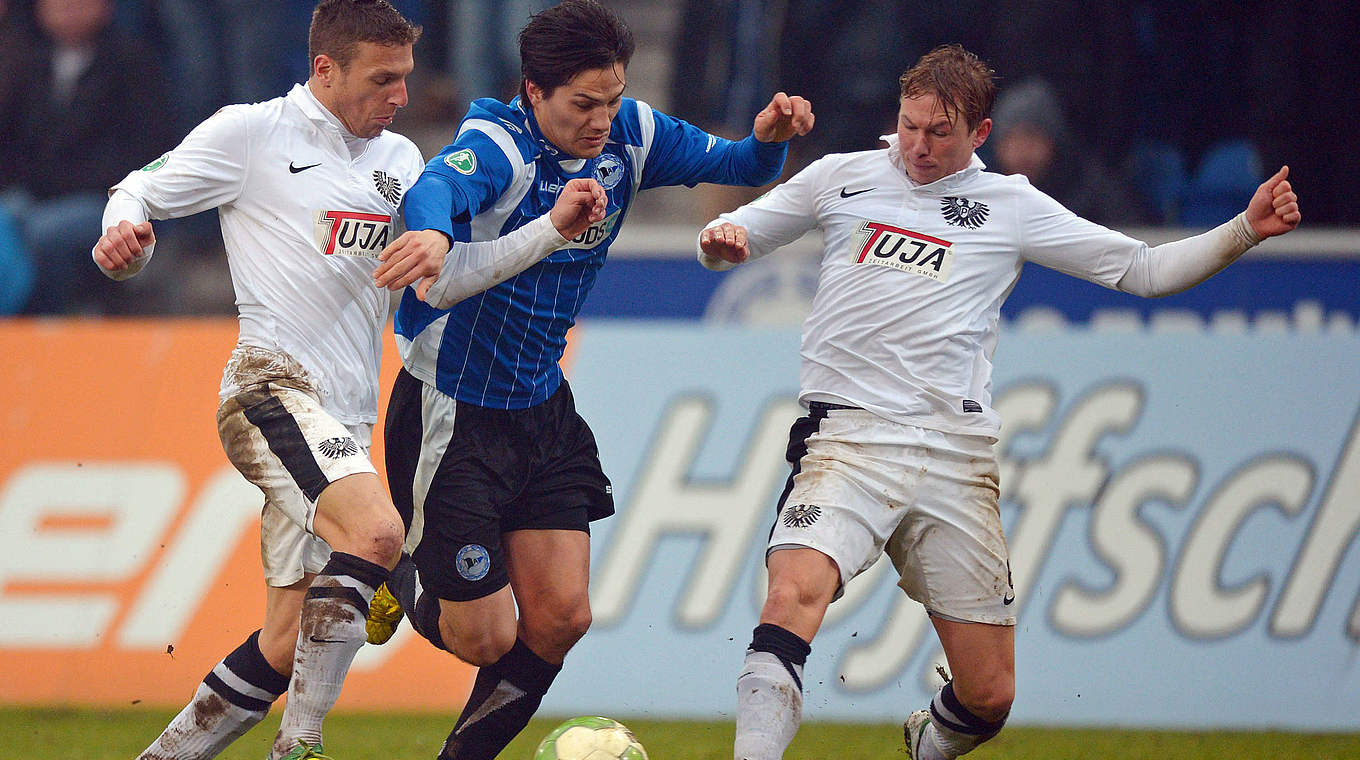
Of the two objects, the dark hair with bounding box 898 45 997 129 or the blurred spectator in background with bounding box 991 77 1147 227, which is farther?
the blurred spectator in background with bounding box 991 77 1147 227

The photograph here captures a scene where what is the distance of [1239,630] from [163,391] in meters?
4.93

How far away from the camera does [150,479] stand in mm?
7234

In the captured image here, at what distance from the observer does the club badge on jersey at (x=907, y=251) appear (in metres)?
4.82

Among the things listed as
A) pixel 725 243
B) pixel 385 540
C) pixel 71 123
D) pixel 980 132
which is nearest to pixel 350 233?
pixel 385 540

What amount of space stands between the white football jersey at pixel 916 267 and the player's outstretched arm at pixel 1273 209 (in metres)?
0.36

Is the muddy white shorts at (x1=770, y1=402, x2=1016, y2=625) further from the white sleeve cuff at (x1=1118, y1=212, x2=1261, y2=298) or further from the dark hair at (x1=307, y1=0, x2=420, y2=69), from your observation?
the dark hair at (x1=307, y1=0, x2=420, y2=69)

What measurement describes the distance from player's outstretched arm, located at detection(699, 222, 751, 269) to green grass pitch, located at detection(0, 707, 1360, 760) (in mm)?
2118

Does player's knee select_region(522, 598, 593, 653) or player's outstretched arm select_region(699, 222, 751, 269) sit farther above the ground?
player's outstretched arm select_region(699, 222, 751, 269)

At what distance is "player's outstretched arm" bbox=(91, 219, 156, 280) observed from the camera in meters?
4.31

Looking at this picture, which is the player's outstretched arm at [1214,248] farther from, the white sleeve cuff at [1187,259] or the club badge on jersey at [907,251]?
the club badge on jersey at [907,251]

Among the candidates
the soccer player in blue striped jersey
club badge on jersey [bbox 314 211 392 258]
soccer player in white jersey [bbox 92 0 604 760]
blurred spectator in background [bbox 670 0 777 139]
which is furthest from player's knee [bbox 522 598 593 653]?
blurred spectator in background [bbox 670 0 777 139]

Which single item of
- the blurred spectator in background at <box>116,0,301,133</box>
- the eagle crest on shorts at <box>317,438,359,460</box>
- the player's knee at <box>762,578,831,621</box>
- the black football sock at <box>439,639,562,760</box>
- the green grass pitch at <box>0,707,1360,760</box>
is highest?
the blurred spectator in background at <box>116,0,301,133</box>

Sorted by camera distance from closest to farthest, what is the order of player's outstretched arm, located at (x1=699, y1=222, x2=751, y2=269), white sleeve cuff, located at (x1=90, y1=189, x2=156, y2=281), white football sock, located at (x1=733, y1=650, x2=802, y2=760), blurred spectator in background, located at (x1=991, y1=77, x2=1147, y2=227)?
1. white football sock, located at (x1=733, y1=650, x2=802, y2=760)
2. white sleeve cuff, located at (x1=90, y1=189, x2=156, y2=281)
3. player's outstretched arm, located at (x1=699, y1=222, x2=751, y2=269)
4. blurred spectator in background, located at (x1=991, y1=77, x2=1147, y2=227)

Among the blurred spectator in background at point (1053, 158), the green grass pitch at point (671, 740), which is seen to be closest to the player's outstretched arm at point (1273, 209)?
the green grass pitch at point (671, 740)
